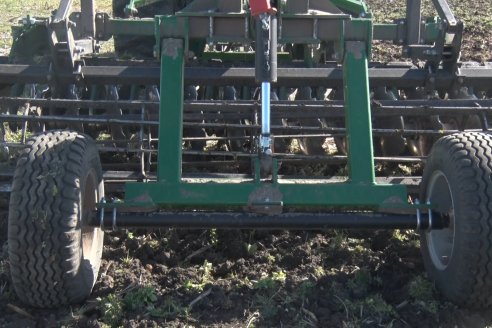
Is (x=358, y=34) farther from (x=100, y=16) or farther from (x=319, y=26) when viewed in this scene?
(x=100, y=16)

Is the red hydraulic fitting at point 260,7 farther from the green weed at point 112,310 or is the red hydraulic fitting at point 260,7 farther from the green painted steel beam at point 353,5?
the green painted steel beam at point 353,5

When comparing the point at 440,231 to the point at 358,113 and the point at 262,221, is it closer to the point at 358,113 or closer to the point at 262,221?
the point at 358,113

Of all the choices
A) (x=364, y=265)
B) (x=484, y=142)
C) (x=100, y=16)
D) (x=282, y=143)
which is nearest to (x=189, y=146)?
(x=282, y=143)

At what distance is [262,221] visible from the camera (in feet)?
11.6

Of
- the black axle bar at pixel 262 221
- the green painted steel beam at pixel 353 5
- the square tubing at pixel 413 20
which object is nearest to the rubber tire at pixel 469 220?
the black axle bar at pixel 262 221

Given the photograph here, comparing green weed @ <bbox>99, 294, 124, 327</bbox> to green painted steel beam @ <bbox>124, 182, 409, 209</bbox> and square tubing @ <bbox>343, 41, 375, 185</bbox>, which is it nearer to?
green painted steel beam @ <bbox>124, 182, 409, 209</bbox>

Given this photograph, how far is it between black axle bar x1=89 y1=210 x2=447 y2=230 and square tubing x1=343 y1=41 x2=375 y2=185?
0.22 metres

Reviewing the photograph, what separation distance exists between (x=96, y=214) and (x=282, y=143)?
2011 millimetres

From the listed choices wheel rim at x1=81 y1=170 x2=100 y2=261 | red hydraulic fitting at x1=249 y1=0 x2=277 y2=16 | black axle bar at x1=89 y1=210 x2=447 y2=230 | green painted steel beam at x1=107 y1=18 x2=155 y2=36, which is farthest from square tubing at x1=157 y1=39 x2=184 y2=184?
green painted steel beam at x1=107 y1=18 x2=155 y2=36

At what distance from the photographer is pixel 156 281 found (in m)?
3.90

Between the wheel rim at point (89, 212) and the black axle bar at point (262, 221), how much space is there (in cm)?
11

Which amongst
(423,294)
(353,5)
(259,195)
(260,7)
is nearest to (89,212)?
(259,195)

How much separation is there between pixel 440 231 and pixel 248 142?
6.42ft

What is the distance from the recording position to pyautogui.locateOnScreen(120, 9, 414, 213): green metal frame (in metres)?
3.51
